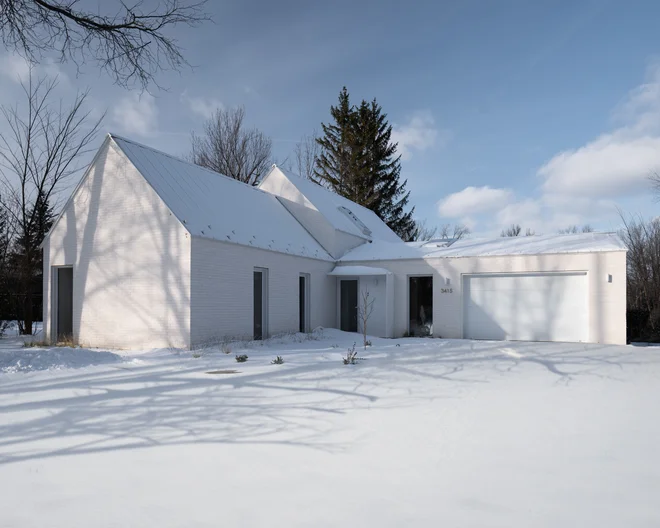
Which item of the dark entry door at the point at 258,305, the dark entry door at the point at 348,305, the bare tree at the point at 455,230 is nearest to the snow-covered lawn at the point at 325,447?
the dark entry door at the point at 258,305

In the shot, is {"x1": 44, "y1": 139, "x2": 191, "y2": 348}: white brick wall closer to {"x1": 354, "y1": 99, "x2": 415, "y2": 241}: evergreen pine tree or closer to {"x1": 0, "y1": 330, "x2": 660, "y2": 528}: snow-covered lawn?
{"x1": 0, "y1": 330, "x2": 660, "y2": 528}: snow-covered lawn

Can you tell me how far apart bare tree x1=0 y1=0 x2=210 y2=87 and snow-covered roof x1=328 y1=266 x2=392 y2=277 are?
385 inches

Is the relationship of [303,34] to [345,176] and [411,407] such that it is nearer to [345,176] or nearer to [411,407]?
[411,407]

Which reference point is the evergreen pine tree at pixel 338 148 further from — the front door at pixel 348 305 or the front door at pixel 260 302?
the front door at pixel 260 302

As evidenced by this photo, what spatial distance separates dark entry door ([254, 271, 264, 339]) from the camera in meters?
15.8

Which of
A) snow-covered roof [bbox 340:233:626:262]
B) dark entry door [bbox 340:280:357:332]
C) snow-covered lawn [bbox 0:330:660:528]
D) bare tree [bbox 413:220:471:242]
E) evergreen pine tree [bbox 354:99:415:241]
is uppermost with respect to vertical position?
evergreen pine tree [bbox 354:99:415:241]

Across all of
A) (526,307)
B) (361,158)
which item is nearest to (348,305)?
(526,307)

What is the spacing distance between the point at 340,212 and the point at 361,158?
43.6 ft

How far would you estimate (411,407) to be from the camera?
6.98 meters

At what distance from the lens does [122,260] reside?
45.8ft

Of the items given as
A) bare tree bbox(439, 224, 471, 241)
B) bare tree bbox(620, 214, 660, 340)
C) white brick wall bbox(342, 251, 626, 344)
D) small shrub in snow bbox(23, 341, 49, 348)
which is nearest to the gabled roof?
white brick wall bbox(342, 251, 626, 344)

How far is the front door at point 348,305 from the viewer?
1973cm

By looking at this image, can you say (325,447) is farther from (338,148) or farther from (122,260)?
(338,148)

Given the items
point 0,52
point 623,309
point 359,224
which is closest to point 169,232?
point 0,52
